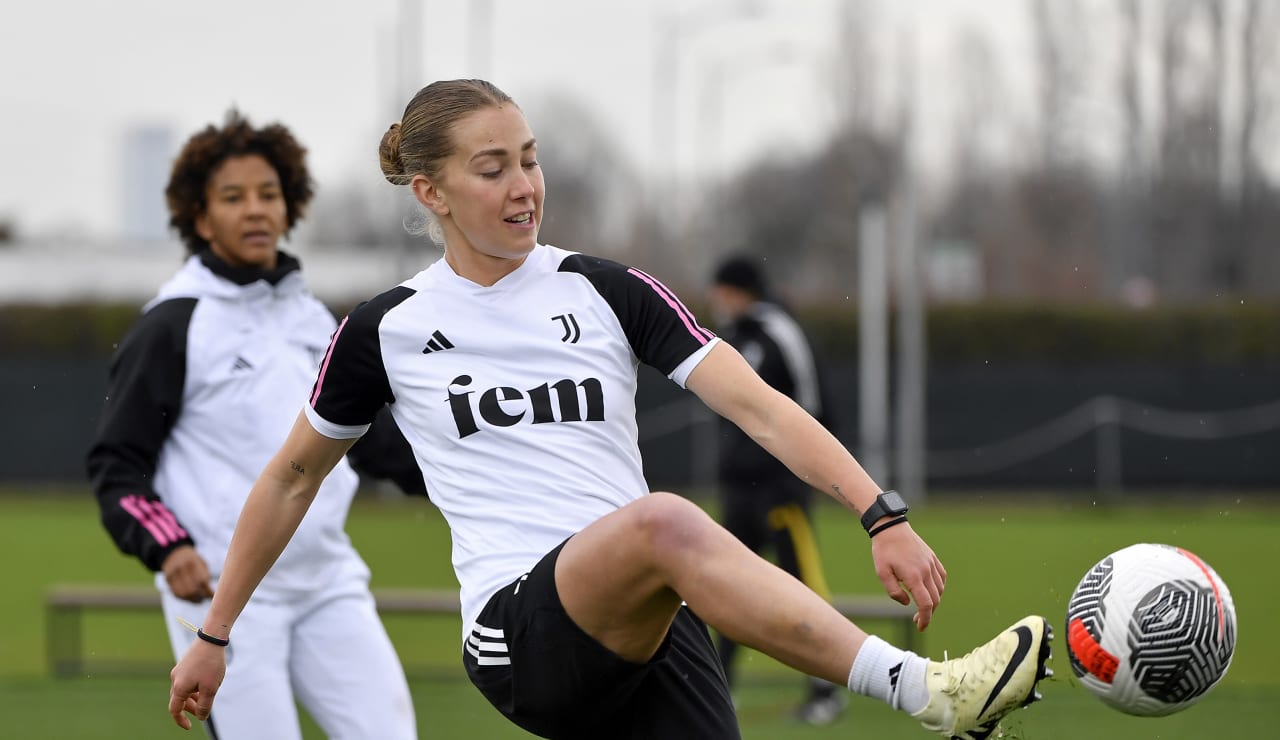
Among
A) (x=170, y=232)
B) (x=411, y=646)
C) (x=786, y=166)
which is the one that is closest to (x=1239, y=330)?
(x=786, y=166)

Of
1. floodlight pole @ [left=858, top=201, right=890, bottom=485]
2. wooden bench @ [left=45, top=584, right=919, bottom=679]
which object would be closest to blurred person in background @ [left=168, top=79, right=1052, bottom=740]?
wooden bench @ [left=45, top=584, right=919, bottom=679]

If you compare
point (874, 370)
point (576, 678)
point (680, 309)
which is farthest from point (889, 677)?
point (874, 370)

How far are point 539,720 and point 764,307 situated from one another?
6308mm

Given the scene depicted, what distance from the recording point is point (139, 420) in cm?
495

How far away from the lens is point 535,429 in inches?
151

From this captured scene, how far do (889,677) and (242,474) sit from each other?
8.19ft

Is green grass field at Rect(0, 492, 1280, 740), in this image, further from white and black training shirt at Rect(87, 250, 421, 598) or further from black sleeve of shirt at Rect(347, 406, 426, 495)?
white and black training shirt at Rect(87, 250, 421, 598)

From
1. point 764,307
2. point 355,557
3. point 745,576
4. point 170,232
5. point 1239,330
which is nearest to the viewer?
point 745,576

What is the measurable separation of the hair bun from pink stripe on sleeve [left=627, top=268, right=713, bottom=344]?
0.69 meters

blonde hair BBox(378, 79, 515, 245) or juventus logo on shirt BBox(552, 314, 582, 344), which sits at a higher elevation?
blonde hair BBox(378, 79, 515, 245)

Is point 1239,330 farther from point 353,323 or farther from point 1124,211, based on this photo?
point 353,323

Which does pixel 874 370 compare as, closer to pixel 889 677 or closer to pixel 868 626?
pixel 868 626

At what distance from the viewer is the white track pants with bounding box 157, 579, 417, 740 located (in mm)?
4762

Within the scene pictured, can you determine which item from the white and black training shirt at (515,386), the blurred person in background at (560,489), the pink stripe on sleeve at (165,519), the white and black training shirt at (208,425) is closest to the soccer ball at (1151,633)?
the blurred person in background at (560,489)
